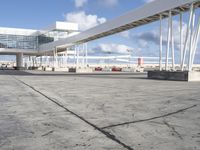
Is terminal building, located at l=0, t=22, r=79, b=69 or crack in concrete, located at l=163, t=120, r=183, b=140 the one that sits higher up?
terminal building, located at l=0, t=22, r=79, b=69

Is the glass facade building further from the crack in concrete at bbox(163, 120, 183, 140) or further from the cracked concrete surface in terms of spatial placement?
the crack in concrete at bbox(163, 120, 183, 140)

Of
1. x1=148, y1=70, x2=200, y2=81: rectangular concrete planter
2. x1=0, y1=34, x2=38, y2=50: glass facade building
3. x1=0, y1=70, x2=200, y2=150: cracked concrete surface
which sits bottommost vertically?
x1=0, y1=70, x2=200, y2=150: cracked concrete surface

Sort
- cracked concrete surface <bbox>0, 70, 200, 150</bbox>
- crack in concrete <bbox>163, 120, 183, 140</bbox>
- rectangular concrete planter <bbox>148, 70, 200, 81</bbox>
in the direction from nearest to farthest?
cracked concrete surface <bbox>0, 70, 200, 150</bbox> → crack in concrete <bbox>163, 120, 183, 140</bbox> → rectangular concrete planter <bbox>148, 70, 200, 81</bbox>

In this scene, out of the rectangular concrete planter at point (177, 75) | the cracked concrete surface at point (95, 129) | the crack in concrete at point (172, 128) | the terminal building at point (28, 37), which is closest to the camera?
the cracked concrete surface at point (95, 129)

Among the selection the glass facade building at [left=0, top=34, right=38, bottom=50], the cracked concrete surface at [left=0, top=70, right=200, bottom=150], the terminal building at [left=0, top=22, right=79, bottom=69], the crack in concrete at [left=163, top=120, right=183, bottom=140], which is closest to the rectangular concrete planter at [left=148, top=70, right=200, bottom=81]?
the cracked concrete surface at [left=0, top=70, right=200, bottom=150]

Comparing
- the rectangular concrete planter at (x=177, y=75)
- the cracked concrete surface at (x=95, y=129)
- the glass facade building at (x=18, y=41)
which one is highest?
the glass facade building at (x=18, y=41)

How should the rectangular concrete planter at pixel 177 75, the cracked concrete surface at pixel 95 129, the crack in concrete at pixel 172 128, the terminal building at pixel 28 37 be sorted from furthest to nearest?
the terminal building at pixel 28 37
the rectangular concrete planter at pixel 177 75
the crack in concrete at pixel 172 128
the cracked concrete surface at pixel 95 129

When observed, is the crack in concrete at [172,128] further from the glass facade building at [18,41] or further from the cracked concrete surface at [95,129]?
the glass facade building at [18,41]

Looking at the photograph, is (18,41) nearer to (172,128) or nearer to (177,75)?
(177,75)

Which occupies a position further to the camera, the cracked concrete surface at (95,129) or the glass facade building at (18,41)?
the glass facade building at (18,41)

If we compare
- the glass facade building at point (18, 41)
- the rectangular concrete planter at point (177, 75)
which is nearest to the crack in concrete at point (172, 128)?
the rectangular concrete planter at point (177, 75)

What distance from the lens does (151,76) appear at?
3294cm

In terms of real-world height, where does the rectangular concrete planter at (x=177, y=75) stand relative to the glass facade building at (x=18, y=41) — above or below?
below

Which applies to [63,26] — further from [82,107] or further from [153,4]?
[82,107]
